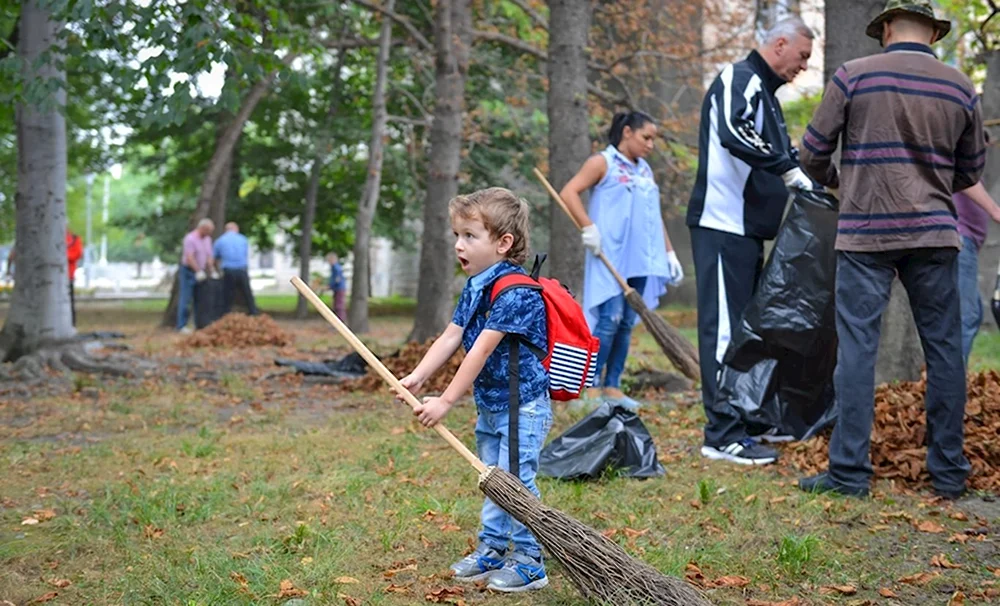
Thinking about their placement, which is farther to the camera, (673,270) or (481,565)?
(673,270)

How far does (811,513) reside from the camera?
482 centimetres

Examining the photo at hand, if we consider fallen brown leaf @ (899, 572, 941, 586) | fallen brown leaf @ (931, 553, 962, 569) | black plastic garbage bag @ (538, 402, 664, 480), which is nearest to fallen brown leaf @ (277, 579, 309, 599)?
black plastic garbage bag @ (538, 402, 664, 480)

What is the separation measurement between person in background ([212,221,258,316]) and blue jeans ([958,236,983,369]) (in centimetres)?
1265

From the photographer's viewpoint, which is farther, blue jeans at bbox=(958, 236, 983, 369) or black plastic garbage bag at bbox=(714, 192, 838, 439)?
blue jeans at bbox=(958, 236, 983, 369)

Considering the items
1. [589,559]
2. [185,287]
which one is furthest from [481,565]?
[185,287]

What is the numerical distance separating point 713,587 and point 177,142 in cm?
2271

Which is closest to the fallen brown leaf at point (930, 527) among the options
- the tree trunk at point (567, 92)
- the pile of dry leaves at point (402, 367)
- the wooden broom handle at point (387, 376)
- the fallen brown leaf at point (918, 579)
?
the fallen brown leaf at point (918, 579)

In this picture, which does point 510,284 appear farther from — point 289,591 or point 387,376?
point 289,591

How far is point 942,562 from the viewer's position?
4.13 meters

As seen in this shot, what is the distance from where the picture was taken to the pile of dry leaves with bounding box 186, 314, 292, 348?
1459 centimetres

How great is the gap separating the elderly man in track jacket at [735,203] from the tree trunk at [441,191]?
5.28 m

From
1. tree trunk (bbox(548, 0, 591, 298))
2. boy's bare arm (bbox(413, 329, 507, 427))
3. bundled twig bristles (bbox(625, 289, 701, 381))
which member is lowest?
bundled twig bristles (bbox(625, 289, 701, 381))

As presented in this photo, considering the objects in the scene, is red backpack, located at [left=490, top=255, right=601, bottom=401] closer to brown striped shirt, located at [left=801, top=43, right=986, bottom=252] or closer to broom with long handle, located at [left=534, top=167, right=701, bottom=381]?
brown striped shirt, located at [left=801, top=43, right=986, bottom=252]

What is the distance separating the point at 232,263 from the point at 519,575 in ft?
48.6
